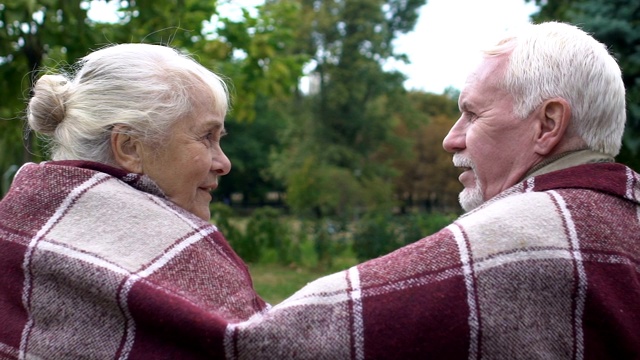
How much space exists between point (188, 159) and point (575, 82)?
1034 mm

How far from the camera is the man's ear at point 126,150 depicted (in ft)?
6.77

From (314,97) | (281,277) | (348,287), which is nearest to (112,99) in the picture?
(348,287)

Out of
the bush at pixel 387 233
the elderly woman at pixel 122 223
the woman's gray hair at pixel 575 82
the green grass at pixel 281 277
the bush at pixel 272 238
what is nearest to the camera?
the elderly woman at pixel 122 223

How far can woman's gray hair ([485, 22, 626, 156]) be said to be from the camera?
190 centimetres

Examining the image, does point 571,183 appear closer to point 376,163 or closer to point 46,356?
point 46,356

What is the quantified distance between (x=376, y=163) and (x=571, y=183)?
30.1m

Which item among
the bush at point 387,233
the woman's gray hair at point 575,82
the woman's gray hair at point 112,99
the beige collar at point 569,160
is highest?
the woman's gray hair at point 575,82

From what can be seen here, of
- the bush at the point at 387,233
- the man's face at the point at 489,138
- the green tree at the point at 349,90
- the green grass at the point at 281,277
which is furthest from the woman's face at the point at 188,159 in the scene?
the green tree at the point at 349,90

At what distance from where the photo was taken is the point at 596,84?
1.90 m

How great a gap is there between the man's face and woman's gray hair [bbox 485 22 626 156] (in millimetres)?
40

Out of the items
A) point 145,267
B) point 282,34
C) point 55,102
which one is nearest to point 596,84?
point 145,267

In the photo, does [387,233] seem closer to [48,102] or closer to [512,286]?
[48,102]

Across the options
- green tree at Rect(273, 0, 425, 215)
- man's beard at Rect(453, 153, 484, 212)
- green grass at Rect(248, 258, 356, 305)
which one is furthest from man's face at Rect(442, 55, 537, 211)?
green tree at Rect(273, 0, 425, 215)

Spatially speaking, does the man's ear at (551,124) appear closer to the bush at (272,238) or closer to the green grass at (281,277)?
the green grass at (281,277)
